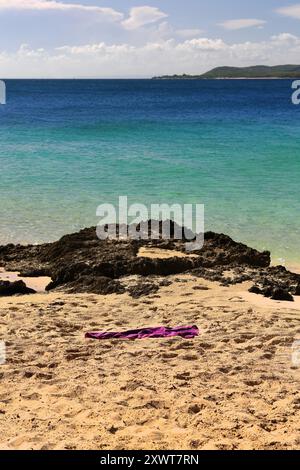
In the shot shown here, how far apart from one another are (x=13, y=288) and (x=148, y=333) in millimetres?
3407

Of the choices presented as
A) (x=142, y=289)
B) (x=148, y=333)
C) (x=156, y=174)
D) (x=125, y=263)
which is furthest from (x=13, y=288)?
(x=156, y=174)

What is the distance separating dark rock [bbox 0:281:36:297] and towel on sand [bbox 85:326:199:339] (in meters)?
2.87

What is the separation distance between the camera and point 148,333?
841cm

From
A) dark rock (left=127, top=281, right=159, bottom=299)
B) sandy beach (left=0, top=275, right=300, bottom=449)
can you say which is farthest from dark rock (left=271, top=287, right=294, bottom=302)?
dark rock (left=127, top=281, right=159, bottom=299)

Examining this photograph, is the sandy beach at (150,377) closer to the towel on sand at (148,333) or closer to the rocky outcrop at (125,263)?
the towel on sand at (148,333)

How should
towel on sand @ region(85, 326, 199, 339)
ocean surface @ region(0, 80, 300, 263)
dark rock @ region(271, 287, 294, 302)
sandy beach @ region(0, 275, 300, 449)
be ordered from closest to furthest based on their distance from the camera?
sandy beach @ region(0, 275, 300, 449), towel on sand @ region(85, 326, 199, 339), dark rock @ region(271, 287, 294, 302), ocean surface @ region(0, 80, 300, 263)

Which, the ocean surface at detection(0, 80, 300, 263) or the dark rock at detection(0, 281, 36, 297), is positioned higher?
the ocean surface at detection(0, 80, 300, 263)

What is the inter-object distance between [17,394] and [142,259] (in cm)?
557

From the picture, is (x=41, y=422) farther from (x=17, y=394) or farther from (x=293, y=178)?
(x=293, y=178)

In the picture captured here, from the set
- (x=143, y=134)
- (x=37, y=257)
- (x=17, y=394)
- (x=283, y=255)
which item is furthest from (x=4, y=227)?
(x=143, y=134)

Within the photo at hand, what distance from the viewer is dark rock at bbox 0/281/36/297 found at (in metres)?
10.7

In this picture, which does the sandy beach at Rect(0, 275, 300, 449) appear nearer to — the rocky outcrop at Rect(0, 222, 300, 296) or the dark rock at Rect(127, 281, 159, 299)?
the dark rock at Rect(127, 281, 159, 299)

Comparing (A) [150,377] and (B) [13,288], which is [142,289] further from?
(A) [150,377]

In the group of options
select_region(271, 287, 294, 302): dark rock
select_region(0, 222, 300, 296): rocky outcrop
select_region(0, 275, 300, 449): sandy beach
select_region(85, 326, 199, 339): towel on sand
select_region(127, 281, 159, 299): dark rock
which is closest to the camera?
select_region(0, 275, 300, 449): sandy beach
